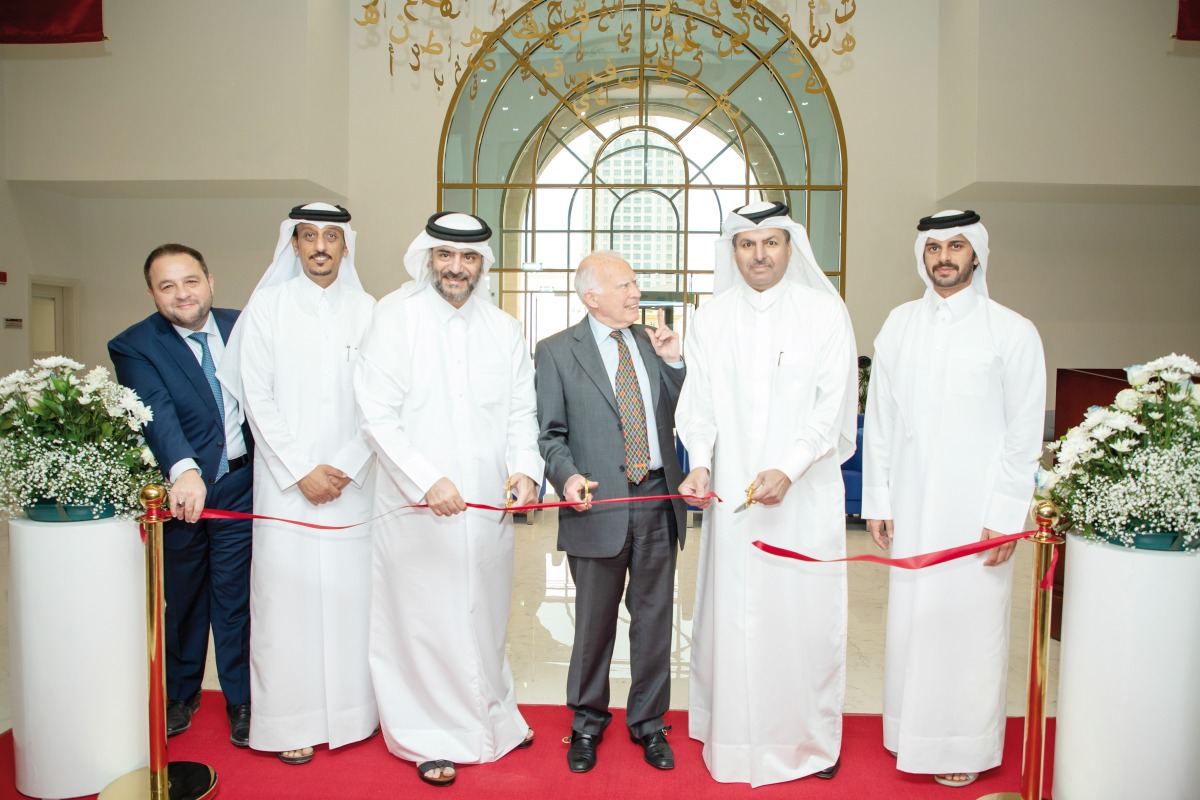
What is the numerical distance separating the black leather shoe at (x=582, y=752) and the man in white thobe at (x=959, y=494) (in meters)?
1.01

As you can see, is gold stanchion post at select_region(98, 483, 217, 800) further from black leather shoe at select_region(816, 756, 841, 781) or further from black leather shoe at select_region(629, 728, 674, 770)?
black leather shoe at select_region(816, 756, 841, 781)

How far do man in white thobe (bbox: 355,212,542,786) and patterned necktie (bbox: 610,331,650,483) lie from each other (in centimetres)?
31

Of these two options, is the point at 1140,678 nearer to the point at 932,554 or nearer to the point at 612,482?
the point at 932,554

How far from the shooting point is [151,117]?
28.9 feet

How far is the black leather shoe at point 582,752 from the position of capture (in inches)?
120

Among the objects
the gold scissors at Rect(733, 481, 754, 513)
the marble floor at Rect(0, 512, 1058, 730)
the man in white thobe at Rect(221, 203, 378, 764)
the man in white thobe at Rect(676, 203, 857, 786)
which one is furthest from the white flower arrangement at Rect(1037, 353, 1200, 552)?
the man in white thobe at Rect(221, 203, 378, 764)

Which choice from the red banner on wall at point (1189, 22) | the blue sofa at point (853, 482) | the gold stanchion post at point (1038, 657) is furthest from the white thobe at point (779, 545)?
the red banner on wall at point (1189, 22)

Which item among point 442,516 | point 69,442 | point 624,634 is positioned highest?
point 69,442

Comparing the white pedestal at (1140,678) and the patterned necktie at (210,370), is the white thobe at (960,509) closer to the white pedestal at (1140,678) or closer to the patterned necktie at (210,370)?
the white pedestal at (1140,678)

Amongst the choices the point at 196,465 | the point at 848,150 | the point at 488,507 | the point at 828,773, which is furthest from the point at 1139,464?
the point at 848,150

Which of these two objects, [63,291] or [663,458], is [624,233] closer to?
[63,291]

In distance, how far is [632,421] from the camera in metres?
3.10

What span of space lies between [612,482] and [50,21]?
299 inches

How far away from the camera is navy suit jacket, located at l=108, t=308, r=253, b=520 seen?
3168mm
